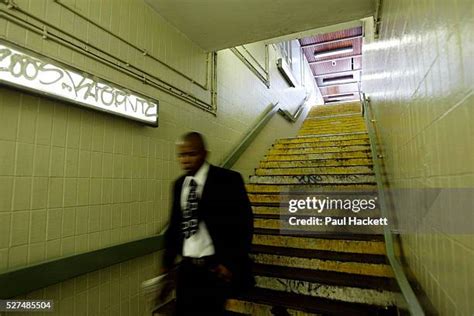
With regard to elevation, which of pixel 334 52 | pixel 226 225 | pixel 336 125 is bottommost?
pixel 226 225

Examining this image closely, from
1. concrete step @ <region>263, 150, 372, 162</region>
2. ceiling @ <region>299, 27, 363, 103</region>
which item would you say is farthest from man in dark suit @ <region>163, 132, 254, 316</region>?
ceiling @ <region>299, 27, 363, 103</region>

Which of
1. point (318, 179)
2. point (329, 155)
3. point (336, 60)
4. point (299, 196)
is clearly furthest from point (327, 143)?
point (336, 60)

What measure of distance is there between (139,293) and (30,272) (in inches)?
38.6

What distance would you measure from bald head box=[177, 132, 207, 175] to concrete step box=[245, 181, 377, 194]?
6.31 ft

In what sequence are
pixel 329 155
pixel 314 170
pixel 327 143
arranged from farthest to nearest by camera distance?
pixel 327 143 → pixel 329 155 → pixel 314 170

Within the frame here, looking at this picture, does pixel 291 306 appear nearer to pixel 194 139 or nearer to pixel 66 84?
pixel 194 139

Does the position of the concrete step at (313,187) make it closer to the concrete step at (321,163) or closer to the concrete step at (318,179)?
the concrete step at (318,179)

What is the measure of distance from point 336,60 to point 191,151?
11126mm

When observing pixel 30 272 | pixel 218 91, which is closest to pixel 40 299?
pixel 30 272

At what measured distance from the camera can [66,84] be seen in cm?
162

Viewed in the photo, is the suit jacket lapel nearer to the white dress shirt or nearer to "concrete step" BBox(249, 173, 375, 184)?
the white dress shirt

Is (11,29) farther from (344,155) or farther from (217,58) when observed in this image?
(344,155)

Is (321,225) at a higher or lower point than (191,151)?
lower

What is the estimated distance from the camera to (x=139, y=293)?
86.7 inches
